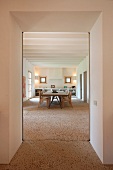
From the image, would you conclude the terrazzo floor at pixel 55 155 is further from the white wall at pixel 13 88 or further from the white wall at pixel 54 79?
the white wall at pixel 54 79

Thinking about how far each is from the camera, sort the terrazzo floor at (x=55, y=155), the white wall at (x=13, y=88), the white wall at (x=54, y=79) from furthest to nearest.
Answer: the white wall at (x=54, y=79) < the white wall at (x=13, y=88) < the terrazzo floor at (x=55, y=155)

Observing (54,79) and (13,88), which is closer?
(13,88)

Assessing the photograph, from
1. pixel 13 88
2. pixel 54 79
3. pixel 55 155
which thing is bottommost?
pixel 55 155

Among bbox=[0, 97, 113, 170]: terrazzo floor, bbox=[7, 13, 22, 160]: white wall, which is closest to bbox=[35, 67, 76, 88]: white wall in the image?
bbox=[0, 97, 113, 170]: terrazzo floor

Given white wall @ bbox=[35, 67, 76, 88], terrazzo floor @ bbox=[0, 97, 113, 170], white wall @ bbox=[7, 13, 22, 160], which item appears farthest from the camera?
white wall @ bbox=[35, 67, 76, 88]

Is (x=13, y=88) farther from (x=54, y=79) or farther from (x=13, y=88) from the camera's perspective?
(x=54, y=79)

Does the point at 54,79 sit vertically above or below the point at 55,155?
above

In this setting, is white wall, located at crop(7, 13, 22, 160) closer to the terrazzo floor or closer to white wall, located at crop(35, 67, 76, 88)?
the terrazzo floor

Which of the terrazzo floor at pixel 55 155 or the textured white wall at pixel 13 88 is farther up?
the textured white wall at pixel 13 88

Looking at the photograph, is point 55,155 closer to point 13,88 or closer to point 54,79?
point 13,88

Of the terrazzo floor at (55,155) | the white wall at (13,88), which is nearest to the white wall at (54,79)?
the terrazzo floor at (55,155)

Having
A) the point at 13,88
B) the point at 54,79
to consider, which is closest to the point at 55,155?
the point at 13,88

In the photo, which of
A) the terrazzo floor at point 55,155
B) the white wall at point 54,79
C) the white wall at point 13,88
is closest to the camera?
the terrazzo floor at point 55,155

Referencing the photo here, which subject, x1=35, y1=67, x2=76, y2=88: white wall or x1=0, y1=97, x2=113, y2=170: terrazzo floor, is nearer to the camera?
x1=0, y1=97, x2=113, y2=170: terrazzo floor
